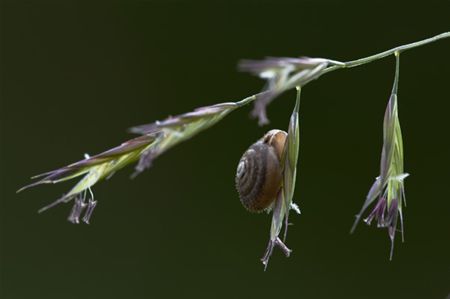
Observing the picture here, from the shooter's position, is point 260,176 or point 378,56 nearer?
point 378,56

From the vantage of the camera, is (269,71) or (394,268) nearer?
(269,71)

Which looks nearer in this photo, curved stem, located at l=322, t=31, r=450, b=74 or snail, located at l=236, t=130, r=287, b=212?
curved stem, located at l=322, t=31, r=450, b=74

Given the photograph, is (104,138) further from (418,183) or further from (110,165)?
(110,165)

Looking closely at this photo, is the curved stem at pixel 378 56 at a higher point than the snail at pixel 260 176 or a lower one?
higher

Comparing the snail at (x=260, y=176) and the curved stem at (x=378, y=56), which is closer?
the curved stem at (x=378, y=56)

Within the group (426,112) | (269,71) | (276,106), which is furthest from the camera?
(276,106)

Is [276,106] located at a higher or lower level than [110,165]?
lower

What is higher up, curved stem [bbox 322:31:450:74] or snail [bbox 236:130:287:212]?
curved stem [bbox 322:31:450:74]

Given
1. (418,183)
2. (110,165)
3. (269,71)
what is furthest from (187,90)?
(269,71)
